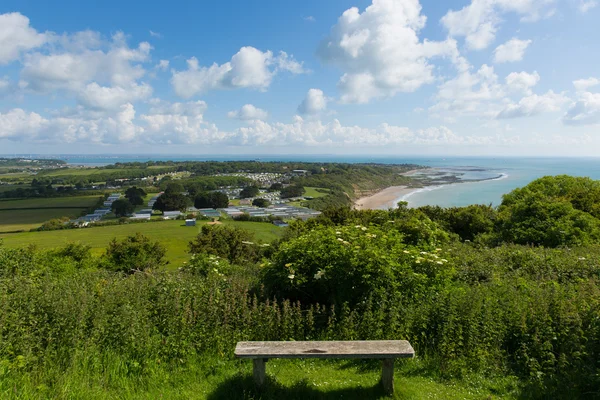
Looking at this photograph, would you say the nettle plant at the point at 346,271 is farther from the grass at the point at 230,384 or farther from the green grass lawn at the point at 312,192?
the green grass lawn at the point at 312,192

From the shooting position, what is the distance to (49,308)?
461cm

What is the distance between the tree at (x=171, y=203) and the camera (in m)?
84.1

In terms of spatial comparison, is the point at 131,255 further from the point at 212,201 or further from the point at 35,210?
the point at 212,201

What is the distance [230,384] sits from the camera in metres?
3.87

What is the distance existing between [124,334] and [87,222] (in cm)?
7414

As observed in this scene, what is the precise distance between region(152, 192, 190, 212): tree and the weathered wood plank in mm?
85908

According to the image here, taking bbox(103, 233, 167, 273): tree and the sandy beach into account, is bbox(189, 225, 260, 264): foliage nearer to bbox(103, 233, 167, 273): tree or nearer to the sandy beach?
bbox(103, 233, 167, 273): tree

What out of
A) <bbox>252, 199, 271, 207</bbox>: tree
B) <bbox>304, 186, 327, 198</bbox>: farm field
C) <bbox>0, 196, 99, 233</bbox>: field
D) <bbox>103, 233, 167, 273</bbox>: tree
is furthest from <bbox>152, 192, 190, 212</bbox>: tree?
<bbox>103, 233, 167, 273</bbox>: tree

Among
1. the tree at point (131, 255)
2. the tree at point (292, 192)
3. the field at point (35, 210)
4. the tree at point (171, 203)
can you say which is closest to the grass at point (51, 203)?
the field at point (35, 210)

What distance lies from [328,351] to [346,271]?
6.04 ft

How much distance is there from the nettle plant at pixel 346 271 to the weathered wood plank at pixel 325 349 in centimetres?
139

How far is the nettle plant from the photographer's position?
5387 millimetres

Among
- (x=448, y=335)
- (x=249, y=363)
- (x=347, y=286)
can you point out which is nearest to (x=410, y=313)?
(x=448, y=335)

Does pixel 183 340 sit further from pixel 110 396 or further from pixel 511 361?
pixel 511 361
